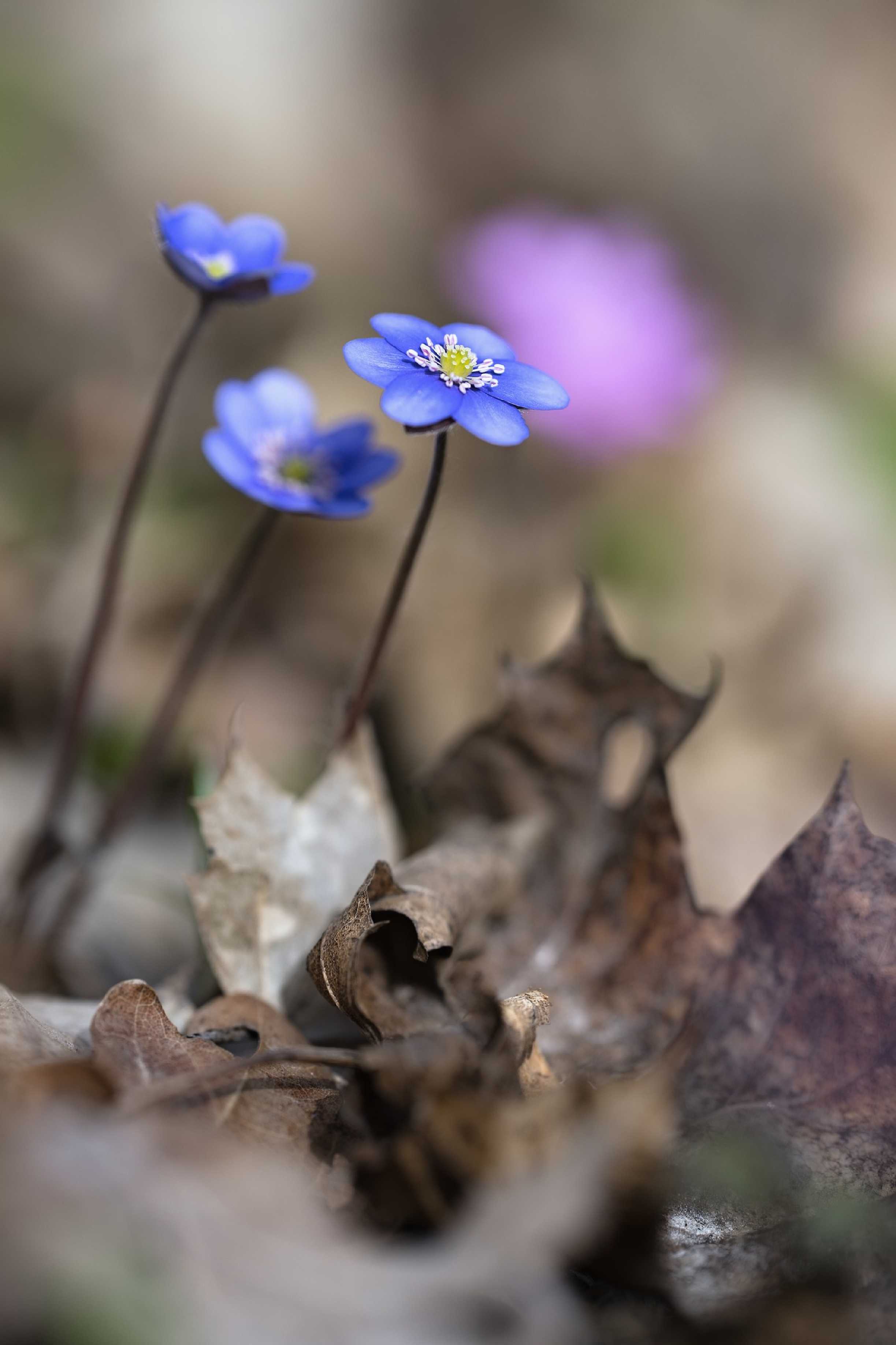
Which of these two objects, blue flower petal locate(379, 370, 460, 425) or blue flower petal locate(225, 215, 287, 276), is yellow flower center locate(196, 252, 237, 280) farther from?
blue flower petal locate(379, 370, 460, 425)

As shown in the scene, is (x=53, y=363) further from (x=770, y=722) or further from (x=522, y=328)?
(x=770, y=722)

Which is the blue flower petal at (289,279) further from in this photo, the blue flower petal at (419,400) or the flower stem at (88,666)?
the blue flower petal at (419,400)

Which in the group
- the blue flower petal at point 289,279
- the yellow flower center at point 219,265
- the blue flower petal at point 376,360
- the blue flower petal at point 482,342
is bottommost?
the yellow flower center at point 219,265

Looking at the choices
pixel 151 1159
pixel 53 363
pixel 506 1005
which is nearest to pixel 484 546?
pixel 53 363

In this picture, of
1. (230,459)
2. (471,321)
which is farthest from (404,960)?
(471,321)

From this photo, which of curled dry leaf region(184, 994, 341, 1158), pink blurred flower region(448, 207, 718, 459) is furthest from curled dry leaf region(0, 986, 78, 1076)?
pink blurred flower region(448, 207, 718, 459)

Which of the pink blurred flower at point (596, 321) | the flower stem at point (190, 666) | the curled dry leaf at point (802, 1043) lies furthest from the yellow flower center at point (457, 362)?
the pink blurred flower at point (596, 321)
